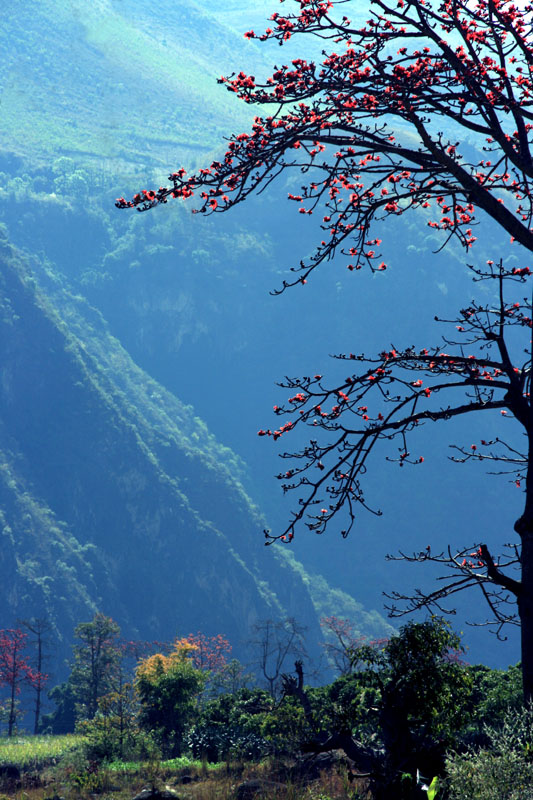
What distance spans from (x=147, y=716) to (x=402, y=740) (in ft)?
53.4

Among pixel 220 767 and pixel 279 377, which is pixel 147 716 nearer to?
pixel 220 767

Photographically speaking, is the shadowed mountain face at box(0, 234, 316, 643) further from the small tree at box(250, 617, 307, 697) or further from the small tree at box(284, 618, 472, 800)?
Result: the small tree at box(284, 618, 472, 800)

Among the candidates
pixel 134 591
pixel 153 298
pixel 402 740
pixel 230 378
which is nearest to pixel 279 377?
pixel 230 378

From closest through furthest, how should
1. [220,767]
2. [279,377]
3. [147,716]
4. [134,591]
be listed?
[220,767], [147,716], [134,591], [279,377]

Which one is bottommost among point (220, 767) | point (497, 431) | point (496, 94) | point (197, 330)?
point (220, 767)

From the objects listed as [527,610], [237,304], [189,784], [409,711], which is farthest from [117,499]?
[527,610]

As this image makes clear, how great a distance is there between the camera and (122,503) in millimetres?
133250

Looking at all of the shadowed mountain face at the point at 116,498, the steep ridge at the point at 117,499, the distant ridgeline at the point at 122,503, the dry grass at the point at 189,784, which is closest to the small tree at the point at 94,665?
the dry grass at the point at 189,784

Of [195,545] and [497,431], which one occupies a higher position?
[497,431]

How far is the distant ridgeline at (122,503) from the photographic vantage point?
121 meters

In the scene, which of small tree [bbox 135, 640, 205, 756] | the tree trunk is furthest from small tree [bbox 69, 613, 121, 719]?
the tree trunk

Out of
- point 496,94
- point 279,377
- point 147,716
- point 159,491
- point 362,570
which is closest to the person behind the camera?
point 496,94

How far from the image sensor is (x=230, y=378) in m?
185

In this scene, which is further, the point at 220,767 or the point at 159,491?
the point at 159,491
